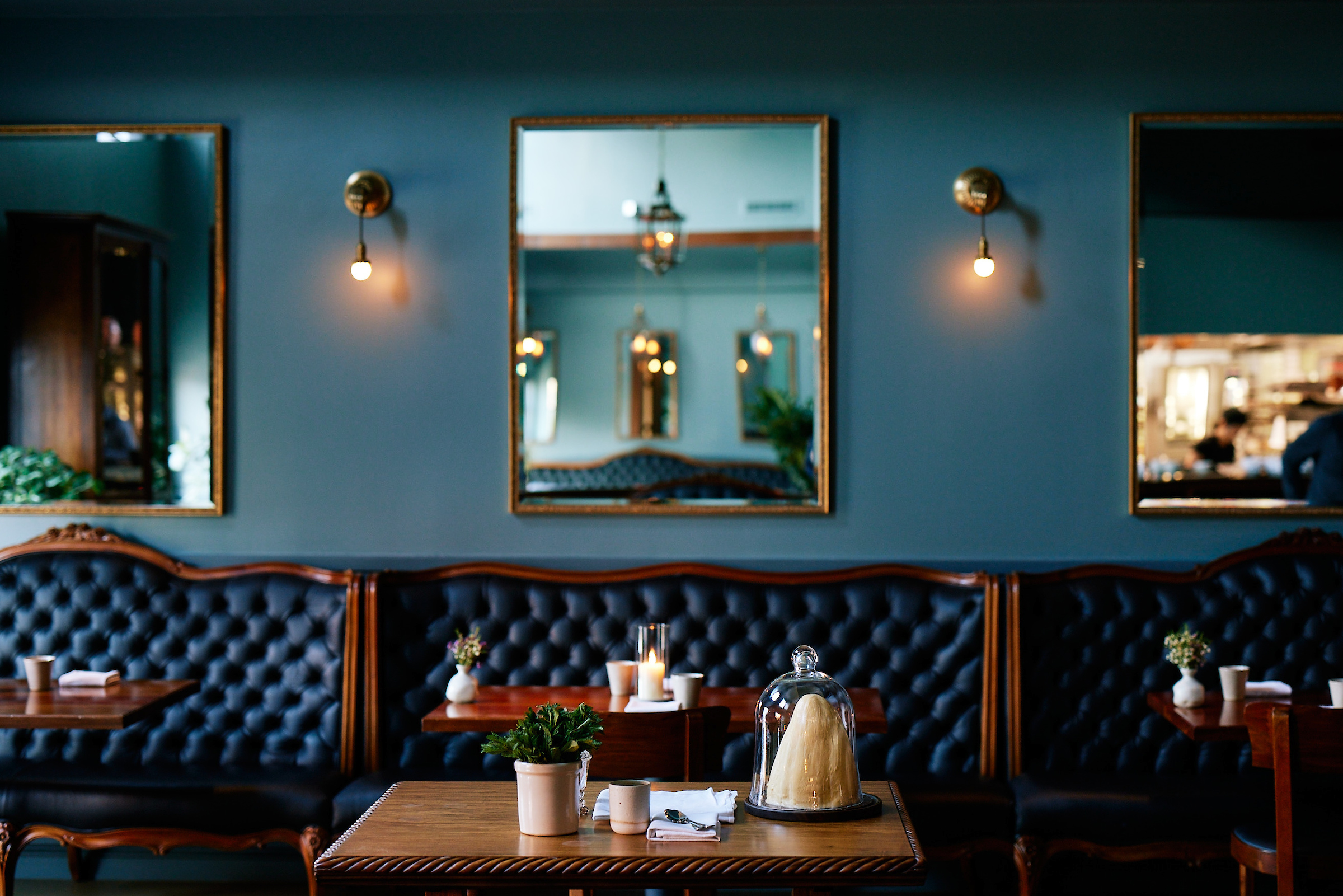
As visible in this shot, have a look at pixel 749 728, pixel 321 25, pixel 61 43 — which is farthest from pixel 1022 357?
pixel 61 43

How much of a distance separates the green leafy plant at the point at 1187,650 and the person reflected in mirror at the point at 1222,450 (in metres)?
0.99

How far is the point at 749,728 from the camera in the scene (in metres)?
3.10

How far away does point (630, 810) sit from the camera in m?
2.06

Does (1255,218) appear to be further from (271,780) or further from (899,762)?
(271,780)

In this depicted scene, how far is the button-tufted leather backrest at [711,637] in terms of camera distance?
407 cm

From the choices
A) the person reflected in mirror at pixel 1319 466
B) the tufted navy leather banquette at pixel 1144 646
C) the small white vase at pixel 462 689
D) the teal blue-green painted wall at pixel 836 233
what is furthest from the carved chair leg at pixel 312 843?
the person reflected in mirror at pixel 1319 466

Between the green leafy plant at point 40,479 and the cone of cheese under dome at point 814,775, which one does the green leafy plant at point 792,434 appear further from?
the green leafy plant at point 40,479

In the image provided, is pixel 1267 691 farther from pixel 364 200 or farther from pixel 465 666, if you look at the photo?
pixel 364 200

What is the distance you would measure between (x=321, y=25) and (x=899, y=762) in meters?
3.63

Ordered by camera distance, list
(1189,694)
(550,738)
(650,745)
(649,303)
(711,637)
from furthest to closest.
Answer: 1. (649,303)
2. (711,637)
3. (1189,694)
4. (650,745)
5. (550,738)

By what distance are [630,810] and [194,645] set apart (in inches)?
110

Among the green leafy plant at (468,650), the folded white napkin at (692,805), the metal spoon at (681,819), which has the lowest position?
the folded white napkin at (692,805)

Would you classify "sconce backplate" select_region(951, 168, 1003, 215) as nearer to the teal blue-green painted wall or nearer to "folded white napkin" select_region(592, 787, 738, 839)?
the teal blue-green painted wall

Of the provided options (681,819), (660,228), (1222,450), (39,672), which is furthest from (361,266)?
(1222,450)
